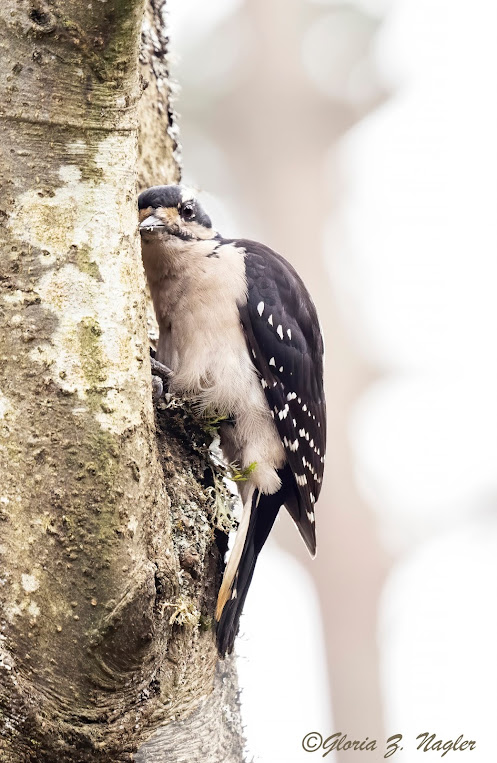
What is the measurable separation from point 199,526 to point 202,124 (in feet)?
14.9

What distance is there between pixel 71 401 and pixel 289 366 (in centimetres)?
117

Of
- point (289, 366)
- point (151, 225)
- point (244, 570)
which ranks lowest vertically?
point (244, 570)

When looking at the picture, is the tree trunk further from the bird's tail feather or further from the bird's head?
the bird's head

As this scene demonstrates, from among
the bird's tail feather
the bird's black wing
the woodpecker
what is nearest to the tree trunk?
the bird's tail feather

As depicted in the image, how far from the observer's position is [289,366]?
2.70 metres

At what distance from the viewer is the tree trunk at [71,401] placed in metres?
1.58

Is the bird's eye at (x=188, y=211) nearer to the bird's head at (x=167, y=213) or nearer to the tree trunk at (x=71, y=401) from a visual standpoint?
the bird's head at (x=167, y=213)

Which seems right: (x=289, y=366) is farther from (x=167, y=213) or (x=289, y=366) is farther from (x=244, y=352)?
(x=167, y=213)

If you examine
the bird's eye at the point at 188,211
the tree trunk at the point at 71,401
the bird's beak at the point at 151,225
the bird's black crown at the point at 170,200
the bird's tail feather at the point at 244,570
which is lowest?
the bird's tail feather at the point at 244,570

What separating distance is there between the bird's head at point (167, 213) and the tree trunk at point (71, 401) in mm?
1012

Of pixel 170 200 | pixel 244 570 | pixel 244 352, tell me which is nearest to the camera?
pixel 244 570

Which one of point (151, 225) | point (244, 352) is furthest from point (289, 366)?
point (151, 225)

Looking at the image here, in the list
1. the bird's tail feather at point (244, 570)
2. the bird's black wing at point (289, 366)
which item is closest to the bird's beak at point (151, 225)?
the bird's black wing at point (289, 366)

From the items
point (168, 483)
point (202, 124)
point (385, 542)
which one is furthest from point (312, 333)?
point (202, 124)
